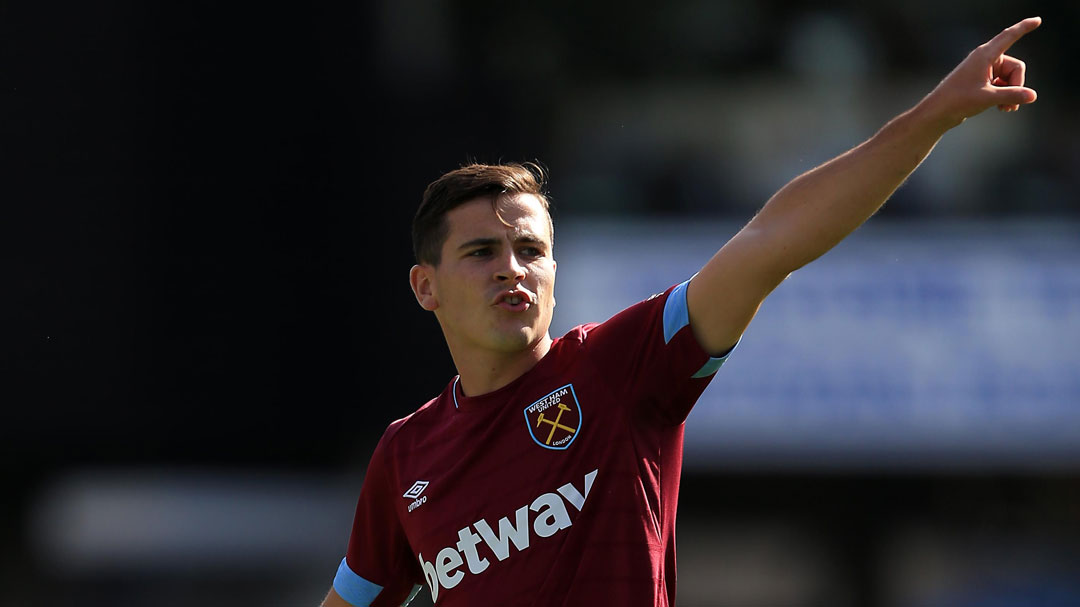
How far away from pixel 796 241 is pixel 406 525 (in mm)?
1535

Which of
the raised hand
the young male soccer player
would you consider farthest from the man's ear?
the raised hand

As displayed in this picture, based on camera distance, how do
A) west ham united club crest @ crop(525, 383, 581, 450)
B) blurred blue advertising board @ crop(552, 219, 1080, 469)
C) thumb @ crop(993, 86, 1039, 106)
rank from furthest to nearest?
blurred blue advertising board @ crop(552, 219, 1080, 469)
west ham united club crest @ crop(525, 383, 581, 450)
thumb @ crop(993, 86, 1039, 106)

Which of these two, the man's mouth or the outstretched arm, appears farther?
the man's mouth

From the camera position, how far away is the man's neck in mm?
4199

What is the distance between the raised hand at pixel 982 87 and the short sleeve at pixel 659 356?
2.72ft

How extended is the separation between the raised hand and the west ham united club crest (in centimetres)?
127

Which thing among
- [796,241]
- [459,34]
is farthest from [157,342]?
[796,241]

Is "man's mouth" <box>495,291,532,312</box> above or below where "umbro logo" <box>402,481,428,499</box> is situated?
above

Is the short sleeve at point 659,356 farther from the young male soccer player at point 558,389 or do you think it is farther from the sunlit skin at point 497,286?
the sunlit skin at point 497,286

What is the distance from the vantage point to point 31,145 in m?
12.8

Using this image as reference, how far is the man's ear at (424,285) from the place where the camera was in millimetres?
4391

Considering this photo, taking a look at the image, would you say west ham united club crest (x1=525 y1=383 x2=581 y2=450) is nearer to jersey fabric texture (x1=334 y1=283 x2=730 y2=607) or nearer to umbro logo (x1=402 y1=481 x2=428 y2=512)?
jersey fabric texture (x1=334 y1=283 x2=730 y2=607)

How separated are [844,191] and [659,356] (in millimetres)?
698

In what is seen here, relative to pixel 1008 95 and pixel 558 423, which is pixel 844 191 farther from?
pixel 558 423
